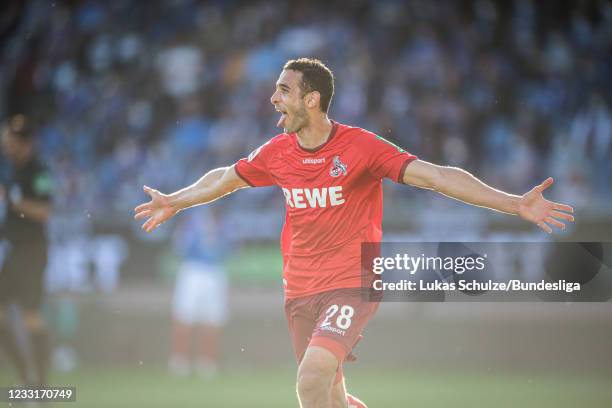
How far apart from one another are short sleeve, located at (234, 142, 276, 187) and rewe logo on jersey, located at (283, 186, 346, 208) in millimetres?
415

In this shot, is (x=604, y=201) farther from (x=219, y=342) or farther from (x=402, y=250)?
(x=219, y=342)

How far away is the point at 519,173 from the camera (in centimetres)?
1367

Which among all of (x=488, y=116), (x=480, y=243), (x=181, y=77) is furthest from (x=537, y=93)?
(x=181, y=77)

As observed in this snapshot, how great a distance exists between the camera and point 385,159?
239 inches

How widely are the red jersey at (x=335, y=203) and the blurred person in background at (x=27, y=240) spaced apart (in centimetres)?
368

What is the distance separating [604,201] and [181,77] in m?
7.21

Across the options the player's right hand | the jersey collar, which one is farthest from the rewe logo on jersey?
the player's right hand

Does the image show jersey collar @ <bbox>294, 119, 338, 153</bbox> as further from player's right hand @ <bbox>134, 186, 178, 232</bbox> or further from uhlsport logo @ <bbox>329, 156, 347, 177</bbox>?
player's right hand @ <bbox>134, 186, 178, 232</bbox>

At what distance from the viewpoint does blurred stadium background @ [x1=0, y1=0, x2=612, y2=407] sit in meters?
12.2

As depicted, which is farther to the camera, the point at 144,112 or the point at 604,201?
the point at 144,112
